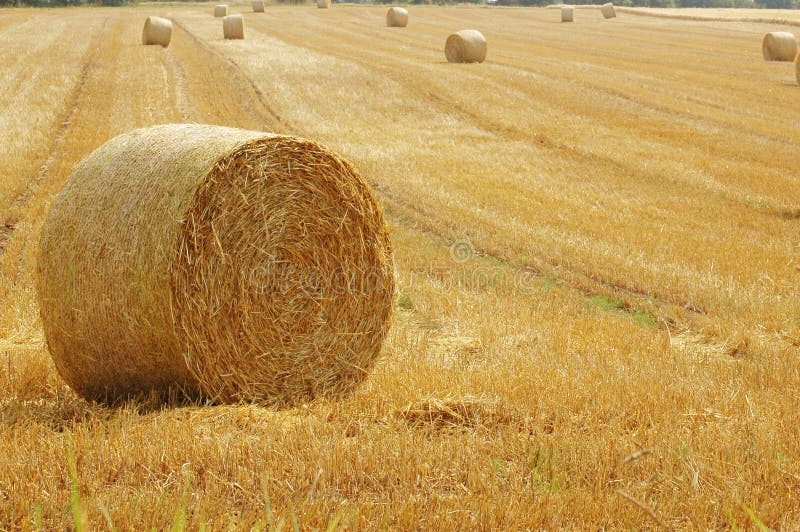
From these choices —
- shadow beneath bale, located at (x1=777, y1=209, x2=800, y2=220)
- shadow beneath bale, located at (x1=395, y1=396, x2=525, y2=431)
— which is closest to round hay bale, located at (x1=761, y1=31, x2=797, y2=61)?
shadow beneath bale, located at (x1=777, y1=209, x2=800, y2=220)

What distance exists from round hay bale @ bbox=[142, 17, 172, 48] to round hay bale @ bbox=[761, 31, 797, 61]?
20.8 metres

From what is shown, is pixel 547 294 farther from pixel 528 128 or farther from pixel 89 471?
pixel 528 128

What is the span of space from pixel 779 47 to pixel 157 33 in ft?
70.4

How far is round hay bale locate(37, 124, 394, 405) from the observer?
484cm

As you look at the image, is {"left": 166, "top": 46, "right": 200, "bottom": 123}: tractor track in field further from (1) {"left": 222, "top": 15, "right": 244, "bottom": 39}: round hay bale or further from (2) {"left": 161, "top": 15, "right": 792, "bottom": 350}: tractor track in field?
(1) {"left": 222, "top": 15, "right": 244, "bottom": 39}: round hay bale

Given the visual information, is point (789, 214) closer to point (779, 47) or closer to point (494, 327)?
point (494, 327)

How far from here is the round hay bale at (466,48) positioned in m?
27.4

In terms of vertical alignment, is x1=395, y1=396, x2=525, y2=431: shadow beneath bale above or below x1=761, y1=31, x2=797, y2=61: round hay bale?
below

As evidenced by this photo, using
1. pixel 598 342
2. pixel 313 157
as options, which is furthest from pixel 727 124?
pixel 313 157

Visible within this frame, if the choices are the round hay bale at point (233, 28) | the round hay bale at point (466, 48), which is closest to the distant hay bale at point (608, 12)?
the round hay bale at point (233, 28)

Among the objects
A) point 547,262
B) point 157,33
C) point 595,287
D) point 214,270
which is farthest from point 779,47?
point 214,270

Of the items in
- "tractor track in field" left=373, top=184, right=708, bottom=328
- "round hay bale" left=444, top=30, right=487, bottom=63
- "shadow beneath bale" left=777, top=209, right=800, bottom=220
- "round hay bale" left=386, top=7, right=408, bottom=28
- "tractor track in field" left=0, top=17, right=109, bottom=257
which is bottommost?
"tractor track in field" left=373, top=184, right=708, bottom=328

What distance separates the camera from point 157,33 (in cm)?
3012

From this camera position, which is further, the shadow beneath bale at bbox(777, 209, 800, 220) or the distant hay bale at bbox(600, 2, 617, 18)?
the distant hay bale at bbox(600, 2, 617, 18)
